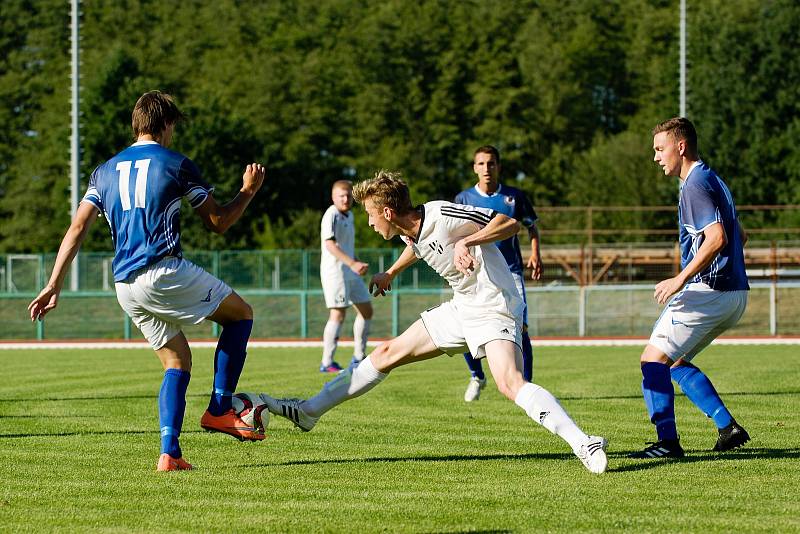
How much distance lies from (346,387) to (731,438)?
8.09 ft

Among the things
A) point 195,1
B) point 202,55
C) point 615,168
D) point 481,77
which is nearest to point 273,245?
point 615,168

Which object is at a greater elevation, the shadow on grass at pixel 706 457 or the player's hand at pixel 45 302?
the player's hand at pixel 45 302

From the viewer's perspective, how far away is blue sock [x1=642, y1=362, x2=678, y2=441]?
293 inches

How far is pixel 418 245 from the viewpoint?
7.12m

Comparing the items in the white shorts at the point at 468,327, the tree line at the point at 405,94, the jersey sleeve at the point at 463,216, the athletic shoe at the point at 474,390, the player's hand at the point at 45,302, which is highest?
the tree line at the point at 405,94

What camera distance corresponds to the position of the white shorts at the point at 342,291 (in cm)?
1508

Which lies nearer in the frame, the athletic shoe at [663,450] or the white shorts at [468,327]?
the white shorts at [468,327]

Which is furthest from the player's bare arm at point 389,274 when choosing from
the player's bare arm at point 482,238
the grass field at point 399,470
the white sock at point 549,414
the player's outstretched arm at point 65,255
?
A: the player's outstretched arm at point 65,255

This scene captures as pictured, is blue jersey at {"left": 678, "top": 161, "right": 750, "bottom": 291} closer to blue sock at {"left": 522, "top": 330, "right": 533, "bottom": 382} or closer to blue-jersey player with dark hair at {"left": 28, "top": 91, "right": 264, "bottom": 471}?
blue-jersey player with dark hair at {"left": 28, "top": 91, "right": 264, "bottom": 471}

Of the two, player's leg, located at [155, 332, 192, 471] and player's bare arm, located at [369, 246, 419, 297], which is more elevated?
player's bare arm, located at [369, 246, 419, 297]

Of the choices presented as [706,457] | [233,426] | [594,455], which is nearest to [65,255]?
[233,426]

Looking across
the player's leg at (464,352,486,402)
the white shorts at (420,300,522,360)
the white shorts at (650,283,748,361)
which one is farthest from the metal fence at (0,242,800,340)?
the white shorts at (420,300,522,360)

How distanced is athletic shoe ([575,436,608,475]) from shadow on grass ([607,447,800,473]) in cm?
29

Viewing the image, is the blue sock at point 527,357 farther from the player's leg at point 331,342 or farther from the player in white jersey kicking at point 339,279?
the player's leg at point 331,342
